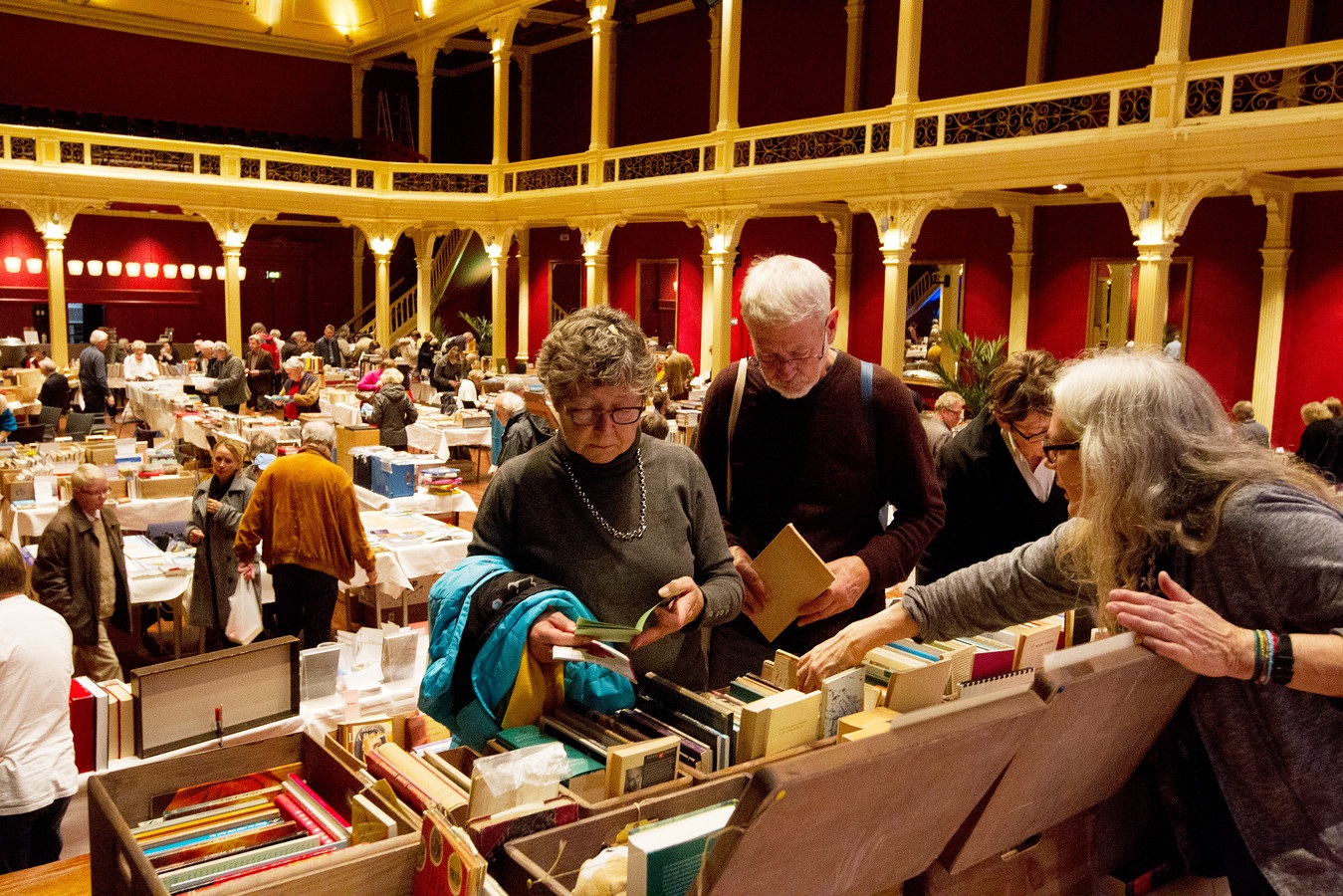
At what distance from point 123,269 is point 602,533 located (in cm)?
2443

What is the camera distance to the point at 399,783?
168 centimetres

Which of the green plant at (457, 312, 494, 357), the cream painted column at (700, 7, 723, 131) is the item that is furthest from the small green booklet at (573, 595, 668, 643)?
the green plant at (457, 312, 494, 357)

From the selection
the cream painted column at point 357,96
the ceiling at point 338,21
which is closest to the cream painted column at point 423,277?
the cream painted column at point 357,96

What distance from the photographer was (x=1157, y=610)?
4.96 feet

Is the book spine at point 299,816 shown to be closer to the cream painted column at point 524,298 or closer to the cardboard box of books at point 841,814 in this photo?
the cardboard box of books at point 841,814

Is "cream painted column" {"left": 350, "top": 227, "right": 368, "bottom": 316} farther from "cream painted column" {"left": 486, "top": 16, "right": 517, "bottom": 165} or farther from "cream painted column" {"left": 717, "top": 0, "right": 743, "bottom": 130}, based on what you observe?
"cream painted column" {"left": 717, "top": 0, "right": 743, "bottom": 130}

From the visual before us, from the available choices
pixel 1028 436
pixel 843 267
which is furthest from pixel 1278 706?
pixel 843 267

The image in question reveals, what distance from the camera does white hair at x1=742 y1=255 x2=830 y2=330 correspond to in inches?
92.7

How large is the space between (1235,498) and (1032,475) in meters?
1.82

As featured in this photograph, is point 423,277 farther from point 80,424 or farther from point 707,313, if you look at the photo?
point 80,424

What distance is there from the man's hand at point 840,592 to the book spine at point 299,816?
112cm

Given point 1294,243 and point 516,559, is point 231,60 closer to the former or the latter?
point 1294,243

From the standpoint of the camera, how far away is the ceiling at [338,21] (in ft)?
68.7

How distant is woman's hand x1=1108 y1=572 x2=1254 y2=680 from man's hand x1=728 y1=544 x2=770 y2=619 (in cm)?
100
